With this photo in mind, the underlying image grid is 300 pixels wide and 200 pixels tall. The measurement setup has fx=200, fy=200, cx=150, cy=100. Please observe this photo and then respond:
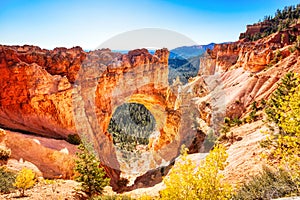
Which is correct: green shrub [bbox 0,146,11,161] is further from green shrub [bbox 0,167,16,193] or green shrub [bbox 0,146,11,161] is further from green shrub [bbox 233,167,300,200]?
green shrub [bbox 233,167,300,200]

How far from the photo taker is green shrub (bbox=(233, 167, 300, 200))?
641 centimetres

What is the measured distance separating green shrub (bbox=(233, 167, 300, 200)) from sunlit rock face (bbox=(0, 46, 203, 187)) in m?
22.6

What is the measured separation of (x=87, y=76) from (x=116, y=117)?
109ft

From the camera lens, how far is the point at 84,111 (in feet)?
103

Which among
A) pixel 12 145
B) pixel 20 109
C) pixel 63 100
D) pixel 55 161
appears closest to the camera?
pixel 12 145

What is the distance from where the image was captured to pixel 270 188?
22.8 ft

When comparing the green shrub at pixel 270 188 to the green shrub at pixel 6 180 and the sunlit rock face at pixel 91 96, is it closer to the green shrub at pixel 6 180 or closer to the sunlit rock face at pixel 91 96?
the green shrub at pixel 6 180

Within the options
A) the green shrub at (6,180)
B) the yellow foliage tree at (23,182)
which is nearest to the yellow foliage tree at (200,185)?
the yellow foliage tree at (23,182)

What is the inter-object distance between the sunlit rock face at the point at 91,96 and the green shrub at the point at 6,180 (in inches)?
409

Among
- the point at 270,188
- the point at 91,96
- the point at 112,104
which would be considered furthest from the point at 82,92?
the point at 270,188

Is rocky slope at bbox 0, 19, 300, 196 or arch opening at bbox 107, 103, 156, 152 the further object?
arch opening at bbox 107, 103, 156, 152

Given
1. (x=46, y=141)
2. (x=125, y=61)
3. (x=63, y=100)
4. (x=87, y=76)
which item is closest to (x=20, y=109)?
(x=63, y=100)

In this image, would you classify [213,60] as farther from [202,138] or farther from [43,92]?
[43,92]

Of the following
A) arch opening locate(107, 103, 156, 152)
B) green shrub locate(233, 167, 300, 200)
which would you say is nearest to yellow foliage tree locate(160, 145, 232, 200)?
green shrub locate(233, 167, 300, 200)
